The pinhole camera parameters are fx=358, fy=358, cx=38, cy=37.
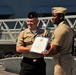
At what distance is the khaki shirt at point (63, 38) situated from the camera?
432 centimetres

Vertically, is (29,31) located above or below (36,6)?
above

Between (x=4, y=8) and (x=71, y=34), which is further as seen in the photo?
(x=4, y=8)

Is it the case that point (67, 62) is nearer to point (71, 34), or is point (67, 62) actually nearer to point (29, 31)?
point (71, 34)

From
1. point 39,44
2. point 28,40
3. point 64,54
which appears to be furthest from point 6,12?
point 64,54

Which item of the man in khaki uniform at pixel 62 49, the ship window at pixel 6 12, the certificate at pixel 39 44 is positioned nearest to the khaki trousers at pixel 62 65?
Result: the man in khaki uniform at pixel 62 49

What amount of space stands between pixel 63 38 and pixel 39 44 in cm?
34

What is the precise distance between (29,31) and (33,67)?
0.48 m

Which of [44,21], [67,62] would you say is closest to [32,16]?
[67,62]

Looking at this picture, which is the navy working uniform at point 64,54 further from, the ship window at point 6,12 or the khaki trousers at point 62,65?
the ship window at point 6,12

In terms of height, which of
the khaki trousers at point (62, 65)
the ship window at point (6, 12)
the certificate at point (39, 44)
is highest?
the certificate at point (39, 44)

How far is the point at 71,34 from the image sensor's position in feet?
14.7

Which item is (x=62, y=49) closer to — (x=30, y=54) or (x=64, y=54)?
(x=64, y=54)

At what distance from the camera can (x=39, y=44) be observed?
4.52 metres

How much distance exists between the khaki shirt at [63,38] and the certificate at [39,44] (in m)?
0.14
